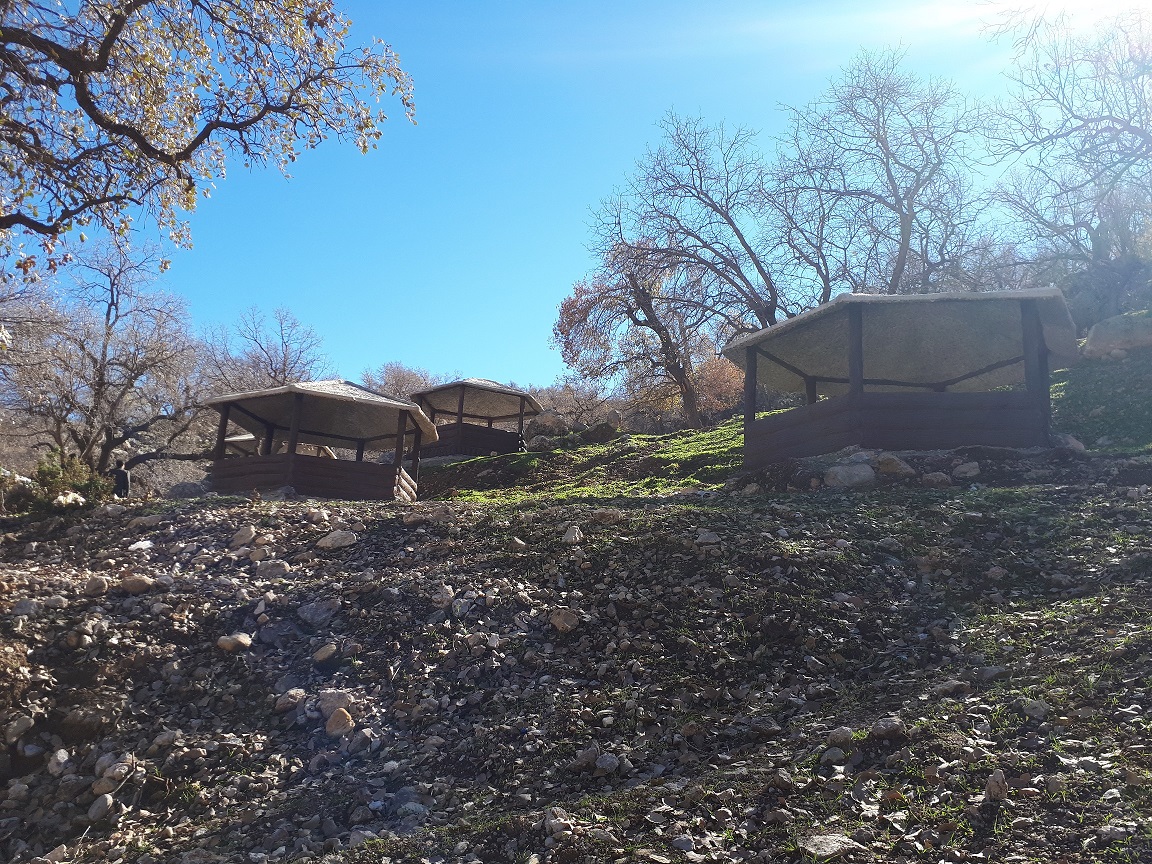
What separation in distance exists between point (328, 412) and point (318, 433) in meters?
1.37

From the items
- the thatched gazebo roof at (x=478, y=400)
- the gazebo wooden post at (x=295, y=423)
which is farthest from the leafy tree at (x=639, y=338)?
the gazebo wooden post at (x=295, y=423)

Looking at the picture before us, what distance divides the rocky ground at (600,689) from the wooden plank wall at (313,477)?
6911 mm

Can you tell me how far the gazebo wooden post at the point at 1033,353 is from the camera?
38.7ft

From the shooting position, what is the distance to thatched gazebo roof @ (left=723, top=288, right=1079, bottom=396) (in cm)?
1172

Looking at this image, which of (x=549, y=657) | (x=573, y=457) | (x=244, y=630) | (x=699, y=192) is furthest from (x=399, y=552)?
(x=699, y=192)

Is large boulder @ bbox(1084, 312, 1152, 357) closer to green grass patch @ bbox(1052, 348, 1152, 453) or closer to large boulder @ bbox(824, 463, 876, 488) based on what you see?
green grass patch @ bbox(1052, 348, 1152, 453)

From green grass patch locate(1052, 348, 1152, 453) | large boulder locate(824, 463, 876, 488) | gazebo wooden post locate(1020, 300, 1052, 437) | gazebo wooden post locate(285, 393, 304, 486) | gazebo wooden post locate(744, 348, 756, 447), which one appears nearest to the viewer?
large boulder locate(824, 463, 876, 488)

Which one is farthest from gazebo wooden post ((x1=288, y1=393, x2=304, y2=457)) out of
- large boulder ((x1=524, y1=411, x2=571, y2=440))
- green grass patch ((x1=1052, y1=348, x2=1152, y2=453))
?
large boulder ((x1=524, y1=411, x2=571, y2=440))

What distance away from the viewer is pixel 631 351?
27531 mm

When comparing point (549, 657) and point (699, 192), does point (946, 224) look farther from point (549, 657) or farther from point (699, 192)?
point (549, 657)

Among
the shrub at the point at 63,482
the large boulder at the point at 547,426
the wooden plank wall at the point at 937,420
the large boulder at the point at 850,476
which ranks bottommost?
the large boulder at the point at 850,476

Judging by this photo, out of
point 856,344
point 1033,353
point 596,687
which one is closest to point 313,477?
point 856,344

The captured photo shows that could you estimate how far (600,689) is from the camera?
5.02 m

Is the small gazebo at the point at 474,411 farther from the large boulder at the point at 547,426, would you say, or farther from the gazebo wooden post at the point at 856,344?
the gazebo wooden post at the point at 856,344
